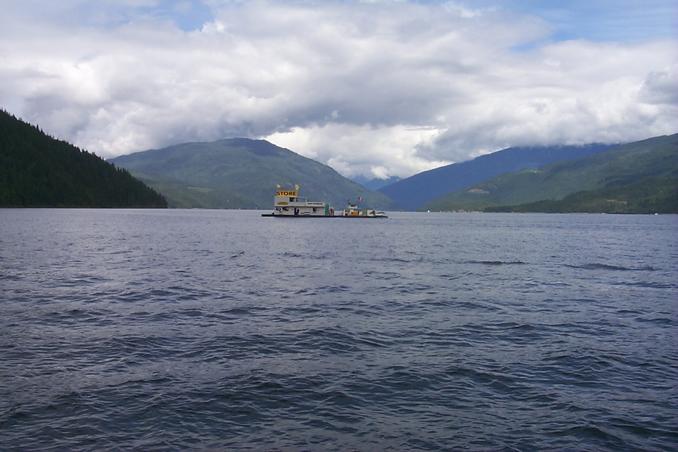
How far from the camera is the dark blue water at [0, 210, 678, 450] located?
16.7 metres

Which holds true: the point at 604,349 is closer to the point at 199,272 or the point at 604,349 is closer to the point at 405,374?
the point at 405,374

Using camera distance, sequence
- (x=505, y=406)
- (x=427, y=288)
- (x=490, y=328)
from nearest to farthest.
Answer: (x=505, y=406) → (x=490, y=328) → (x=427, y=288)

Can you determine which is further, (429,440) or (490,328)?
(490,328)

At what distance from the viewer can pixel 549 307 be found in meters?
39.9

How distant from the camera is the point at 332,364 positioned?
24.0m

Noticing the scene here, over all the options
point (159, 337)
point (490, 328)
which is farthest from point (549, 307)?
point (159, 337)

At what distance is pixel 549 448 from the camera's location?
1584 cm

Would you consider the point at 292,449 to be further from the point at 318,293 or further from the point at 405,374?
the point at 318,293

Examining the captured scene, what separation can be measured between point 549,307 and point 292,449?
30.3 meters

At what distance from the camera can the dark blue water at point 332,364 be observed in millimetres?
16688

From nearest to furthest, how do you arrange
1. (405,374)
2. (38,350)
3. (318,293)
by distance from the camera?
(405,374) → (38,350) → (318,293)

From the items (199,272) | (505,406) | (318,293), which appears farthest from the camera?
(199,272)

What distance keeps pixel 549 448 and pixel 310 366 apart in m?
11.0

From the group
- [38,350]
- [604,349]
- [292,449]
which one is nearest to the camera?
[292,449]
